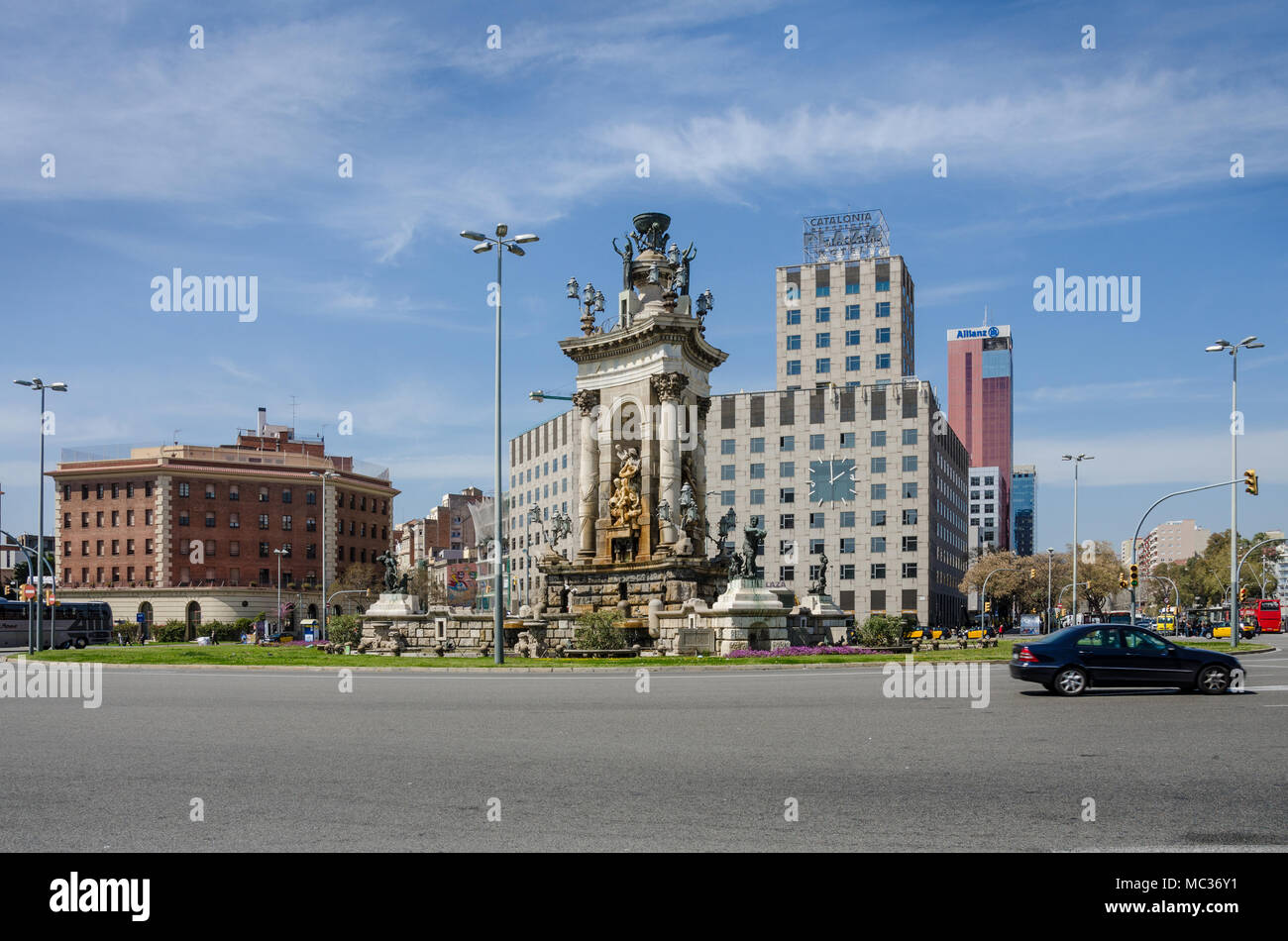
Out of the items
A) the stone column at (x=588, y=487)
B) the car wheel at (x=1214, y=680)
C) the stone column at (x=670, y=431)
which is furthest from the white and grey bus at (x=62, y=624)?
the car wheel at (x=1214, y=680)

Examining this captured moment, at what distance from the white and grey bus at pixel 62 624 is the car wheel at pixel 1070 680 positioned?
48.6 m

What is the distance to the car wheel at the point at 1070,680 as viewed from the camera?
698 inches

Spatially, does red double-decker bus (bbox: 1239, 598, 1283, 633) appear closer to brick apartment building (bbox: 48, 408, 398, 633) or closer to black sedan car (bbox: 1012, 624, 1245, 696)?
black sedan car (bbox: 1012, 624, 1245, 696)

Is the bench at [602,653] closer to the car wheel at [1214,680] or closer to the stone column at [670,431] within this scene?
the stone column at [670,431]

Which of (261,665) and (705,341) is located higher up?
(705,341)

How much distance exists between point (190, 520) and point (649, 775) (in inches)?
3670

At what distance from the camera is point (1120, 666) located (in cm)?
1777

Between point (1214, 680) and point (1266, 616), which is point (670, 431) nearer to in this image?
point (1214, 680)

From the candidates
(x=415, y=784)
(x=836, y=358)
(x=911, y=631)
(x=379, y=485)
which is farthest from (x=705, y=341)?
(x=379, y=485)

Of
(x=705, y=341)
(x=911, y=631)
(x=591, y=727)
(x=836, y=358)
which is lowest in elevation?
(x=911, y=631)

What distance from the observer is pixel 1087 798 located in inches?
313
